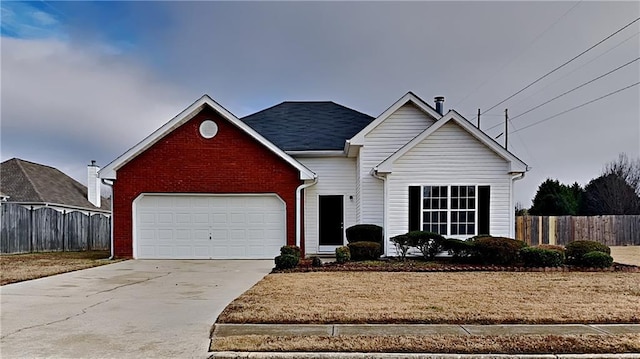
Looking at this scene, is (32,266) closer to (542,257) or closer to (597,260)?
(542,257)

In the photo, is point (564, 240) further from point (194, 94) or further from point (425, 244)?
point (194, 94)

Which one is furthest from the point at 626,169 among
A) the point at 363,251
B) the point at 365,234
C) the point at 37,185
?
the point at 37,185

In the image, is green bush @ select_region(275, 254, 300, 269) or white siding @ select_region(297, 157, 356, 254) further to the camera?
white siding @ select_region(297, 157, 356, 254)

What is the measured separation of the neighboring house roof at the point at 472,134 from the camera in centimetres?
1576

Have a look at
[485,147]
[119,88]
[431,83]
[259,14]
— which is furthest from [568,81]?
[119,88]

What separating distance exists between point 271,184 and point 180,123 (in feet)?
13.0

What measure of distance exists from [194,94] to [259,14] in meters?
6.93

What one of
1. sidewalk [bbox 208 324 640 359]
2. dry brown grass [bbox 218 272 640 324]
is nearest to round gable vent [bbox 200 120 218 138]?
dry brown grass [bbox 218 272 640 324]

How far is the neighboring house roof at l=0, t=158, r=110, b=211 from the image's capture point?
977 inches

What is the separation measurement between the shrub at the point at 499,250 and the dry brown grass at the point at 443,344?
785 cm

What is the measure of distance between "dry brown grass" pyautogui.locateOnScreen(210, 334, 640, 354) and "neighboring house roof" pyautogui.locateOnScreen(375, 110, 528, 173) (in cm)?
1010

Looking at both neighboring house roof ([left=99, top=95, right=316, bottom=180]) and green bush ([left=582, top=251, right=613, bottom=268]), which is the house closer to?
neighboring house roof ([left=99, top=95, right=316, bottom=180])

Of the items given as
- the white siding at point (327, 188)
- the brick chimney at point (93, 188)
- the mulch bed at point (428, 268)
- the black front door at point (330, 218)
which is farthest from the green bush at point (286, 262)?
the brick chimney at point (93, 188)

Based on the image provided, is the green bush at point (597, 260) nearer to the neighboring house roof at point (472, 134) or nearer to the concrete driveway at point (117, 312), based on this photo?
the neighboring house roof at point (472, 134)
